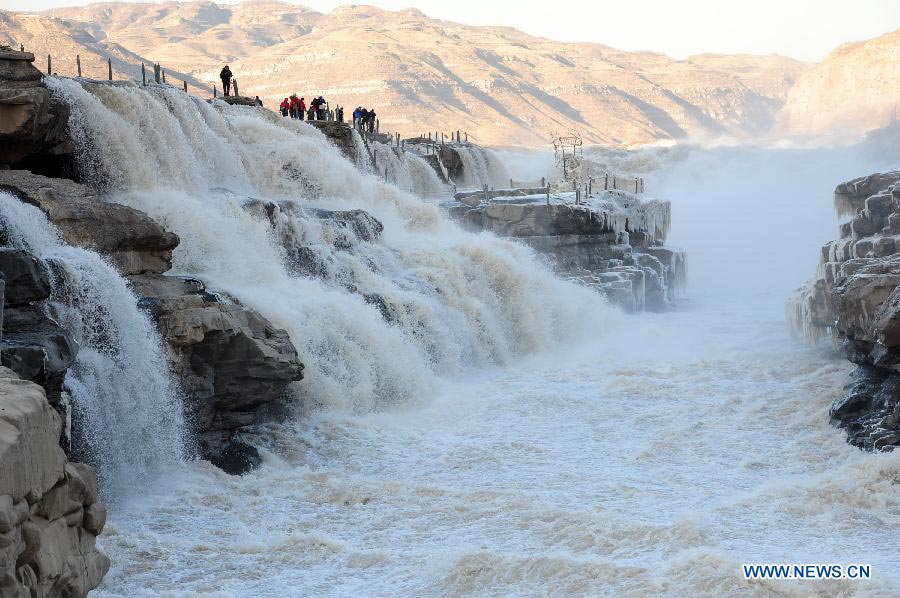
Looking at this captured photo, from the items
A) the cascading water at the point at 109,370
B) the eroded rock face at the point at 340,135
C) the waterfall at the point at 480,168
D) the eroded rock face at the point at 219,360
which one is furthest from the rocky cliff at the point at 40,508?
the waterfall at the point at 480,168

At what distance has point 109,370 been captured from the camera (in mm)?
11656

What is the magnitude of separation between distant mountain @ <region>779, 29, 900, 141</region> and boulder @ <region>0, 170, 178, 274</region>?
63001mm

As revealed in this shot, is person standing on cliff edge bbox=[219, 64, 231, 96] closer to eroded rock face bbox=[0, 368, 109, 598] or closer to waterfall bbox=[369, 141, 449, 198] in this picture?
waterfall bbox=[369, 141, 449, 198]

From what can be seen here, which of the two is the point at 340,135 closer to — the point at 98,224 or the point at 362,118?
the point at 362,118

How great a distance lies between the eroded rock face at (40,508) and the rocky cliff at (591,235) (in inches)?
822

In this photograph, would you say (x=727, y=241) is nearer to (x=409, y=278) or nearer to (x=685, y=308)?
(x=685, y=308)

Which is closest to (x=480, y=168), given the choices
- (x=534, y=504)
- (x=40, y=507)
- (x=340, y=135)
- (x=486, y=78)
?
(x=340, y=135)

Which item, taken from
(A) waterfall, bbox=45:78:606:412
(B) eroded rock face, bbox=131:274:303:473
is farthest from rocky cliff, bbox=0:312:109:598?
(A) waterfall, bbox=45:78:606:412

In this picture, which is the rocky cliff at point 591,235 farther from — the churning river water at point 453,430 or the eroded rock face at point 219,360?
the eroded rock face at point 219,360

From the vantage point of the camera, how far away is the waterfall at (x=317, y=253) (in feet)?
52.6

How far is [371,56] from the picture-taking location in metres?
109

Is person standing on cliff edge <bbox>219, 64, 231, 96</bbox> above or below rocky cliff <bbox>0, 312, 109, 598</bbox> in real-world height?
above

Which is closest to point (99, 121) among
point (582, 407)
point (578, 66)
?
point (582, 407)

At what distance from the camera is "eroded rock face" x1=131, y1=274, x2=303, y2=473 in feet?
41.3
